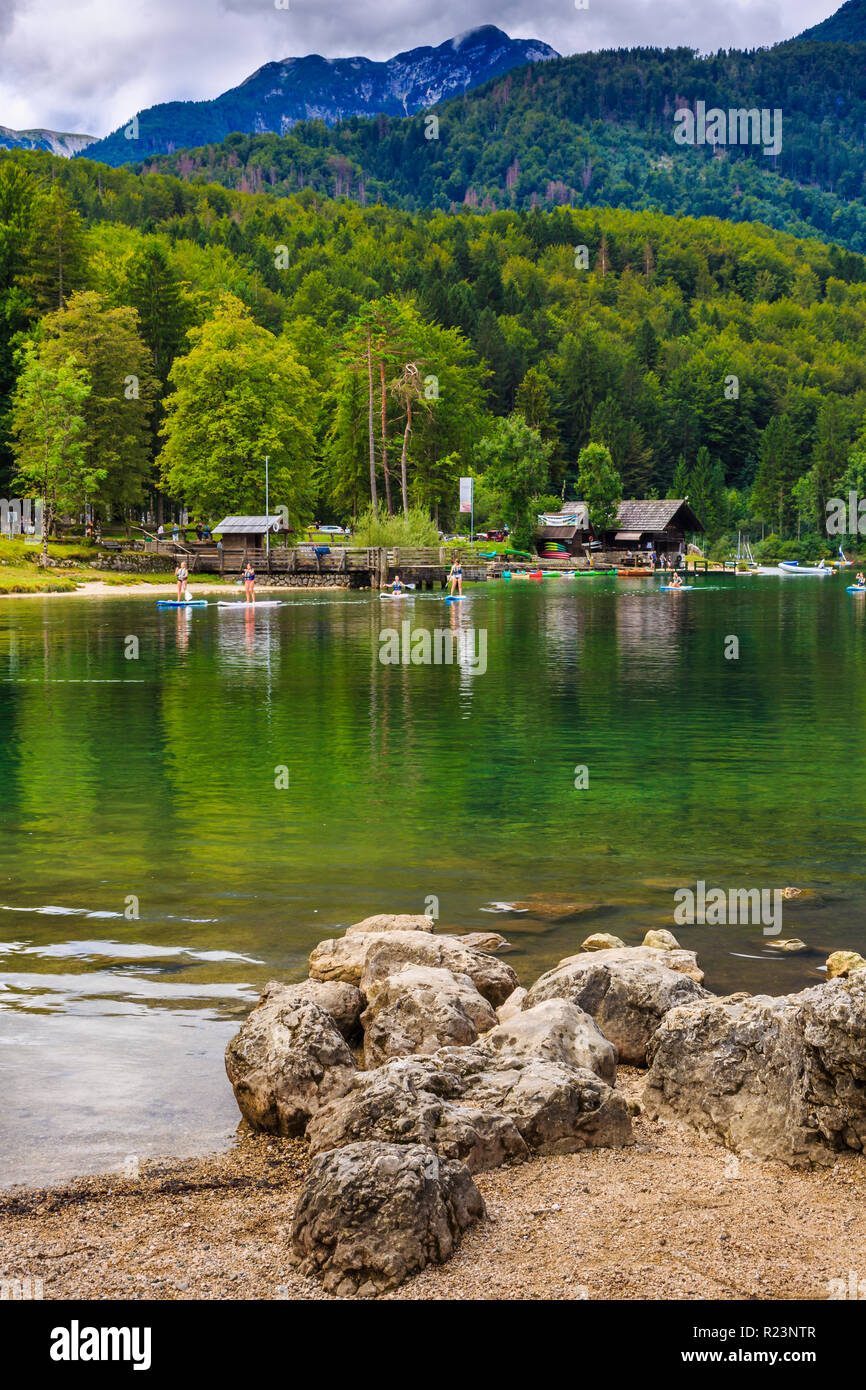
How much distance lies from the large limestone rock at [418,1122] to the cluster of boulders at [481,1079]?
0.03 ft

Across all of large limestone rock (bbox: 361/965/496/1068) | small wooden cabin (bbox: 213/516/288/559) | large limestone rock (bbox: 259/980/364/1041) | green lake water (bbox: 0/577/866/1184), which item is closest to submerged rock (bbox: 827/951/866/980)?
green lake water (bbox: 0/577/866/1184)

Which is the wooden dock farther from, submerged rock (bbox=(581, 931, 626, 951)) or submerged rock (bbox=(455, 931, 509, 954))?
submerged rock (bbox=(581, 931, 626, 951))

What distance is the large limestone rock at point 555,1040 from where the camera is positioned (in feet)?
30.0

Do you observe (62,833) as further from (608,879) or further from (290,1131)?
(290,1131)

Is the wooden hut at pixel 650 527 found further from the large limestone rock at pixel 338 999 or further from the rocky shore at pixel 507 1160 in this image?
the rocky shore at pixel 507 1160

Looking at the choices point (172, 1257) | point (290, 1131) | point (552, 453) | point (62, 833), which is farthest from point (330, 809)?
point (552, 453)

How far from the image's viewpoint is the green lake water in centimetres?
1089

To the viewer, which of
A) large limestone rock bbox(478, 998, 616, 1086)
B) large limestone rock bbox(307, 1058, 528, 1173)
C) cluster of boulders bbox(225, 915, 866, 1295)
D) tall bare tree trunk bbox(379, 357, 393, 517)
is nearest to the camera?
cluster of boulders bbox(225, 915, 866, 1295)

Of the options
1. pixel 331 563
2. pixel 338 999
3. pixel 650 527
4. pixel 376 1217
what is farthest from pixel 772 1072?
pixel 650 527

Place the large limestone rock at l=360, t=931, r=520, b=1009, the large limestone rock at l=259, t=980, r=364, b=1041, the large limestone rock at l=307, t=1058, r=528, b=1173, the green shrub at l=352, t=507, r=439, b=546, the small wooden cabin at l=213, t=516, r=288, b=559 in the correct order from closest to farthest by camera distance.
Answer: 1. the large limestone rock at l=307, t=1058, r=528, b=1173
2. the large limestone rock at l=259, t=980, r=364, b=1041
3. the large limestone rock at l=360, t=931, r=520, b=1009
4. the small wooden cabin at l=213, t=516, r=288, b=559
5. the green shrub at l=352, t=507, r=439, b=546

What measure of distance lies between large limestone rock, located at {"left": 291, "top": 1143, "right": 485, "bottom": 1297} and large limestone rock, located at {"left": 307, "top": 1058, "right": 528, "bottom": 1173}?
1.58ft

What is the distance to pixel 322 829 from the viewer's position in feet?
A: 64.3

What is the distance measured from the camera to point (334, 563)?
357 feet
